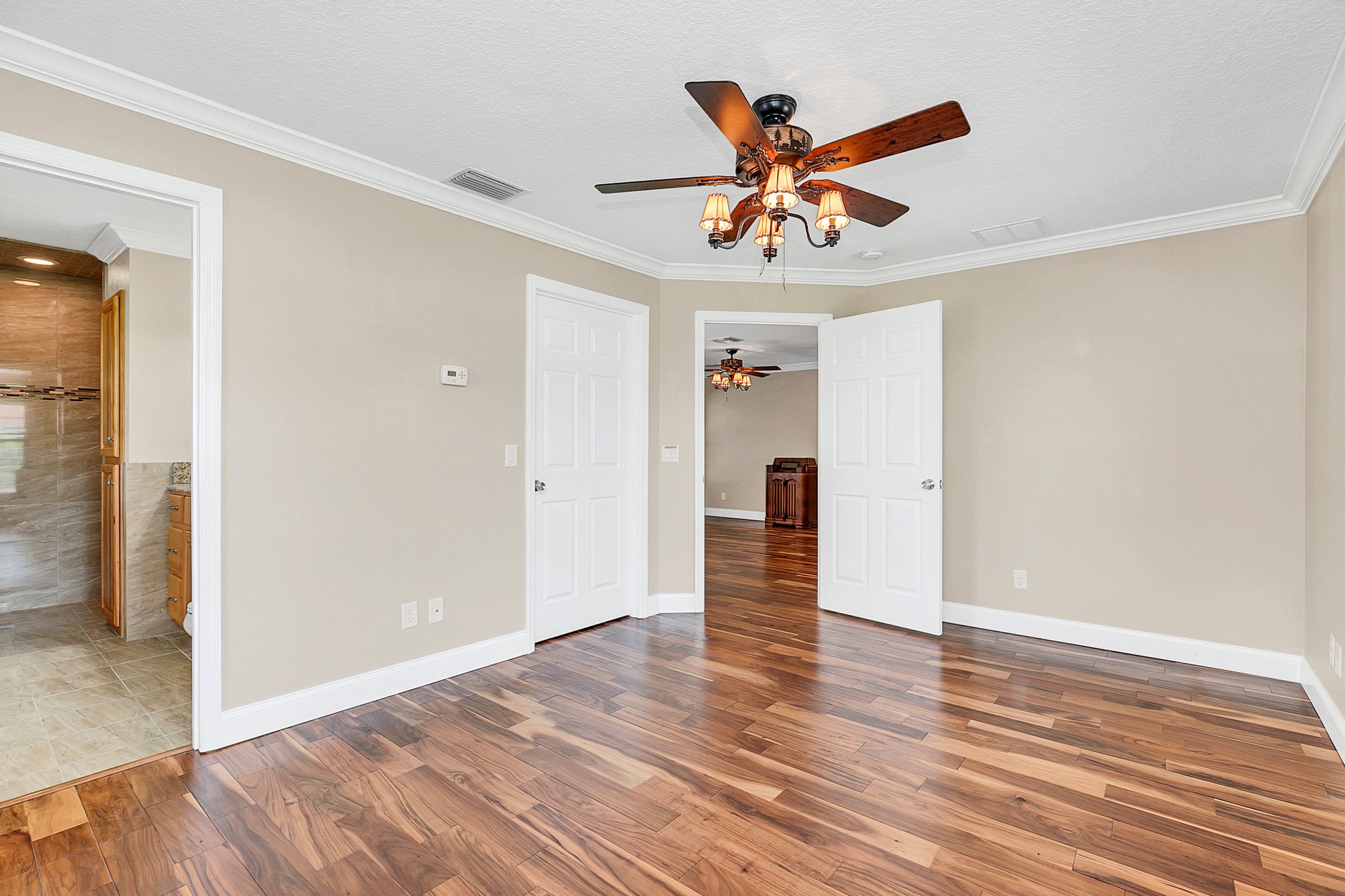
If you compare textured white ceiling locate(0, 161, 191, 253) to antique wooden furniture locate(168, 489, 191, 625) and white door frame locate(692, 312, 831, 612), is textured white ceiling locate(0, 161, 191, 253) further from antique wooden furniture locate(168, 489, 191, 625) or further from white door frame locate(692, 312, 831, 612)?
white door frame locate(692, 312, 831, 612)

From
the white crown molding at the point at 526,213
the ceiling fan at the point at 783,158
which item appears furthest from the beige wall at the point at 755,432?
the ceiling fan at the point at 783,158

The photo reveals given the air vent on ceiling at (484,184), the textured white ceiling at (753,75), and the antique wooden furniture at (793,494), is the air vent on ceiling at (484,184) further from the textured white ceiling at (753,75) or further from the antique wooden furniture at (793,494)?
the antique wooden furniture at (793,494)

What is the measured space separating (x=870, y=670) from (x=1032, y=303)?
8.25 ft

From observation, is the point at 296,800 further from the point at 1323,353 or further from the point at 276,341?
the point at 1323,353

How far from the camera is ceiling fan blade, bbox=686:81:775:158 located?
1.78 metres

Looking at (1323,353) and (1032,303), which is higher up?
(1032,303)

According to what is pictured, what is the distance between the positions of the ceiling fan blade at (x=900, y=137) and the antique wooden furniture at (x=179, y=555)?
3.94m

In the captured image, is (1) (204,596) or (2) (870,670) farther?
(2) (870,670)

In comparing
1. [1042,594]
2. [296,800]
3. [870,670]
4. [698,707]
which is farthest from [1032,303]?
[296,800]

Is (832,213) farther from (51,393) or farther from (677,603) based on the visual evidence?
(51,393)

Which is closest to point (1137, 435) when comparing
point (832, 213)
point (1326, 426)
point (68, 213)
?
point (1326, 426)

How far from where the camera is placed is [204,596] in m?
2.51

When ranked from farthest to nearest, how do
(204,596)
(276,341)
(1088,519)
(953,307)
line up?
(953,307) < (1088,519) < (276,341) < (204,596)

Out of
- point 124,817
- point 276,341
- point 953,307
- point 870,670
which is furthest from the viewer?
point 953,307
